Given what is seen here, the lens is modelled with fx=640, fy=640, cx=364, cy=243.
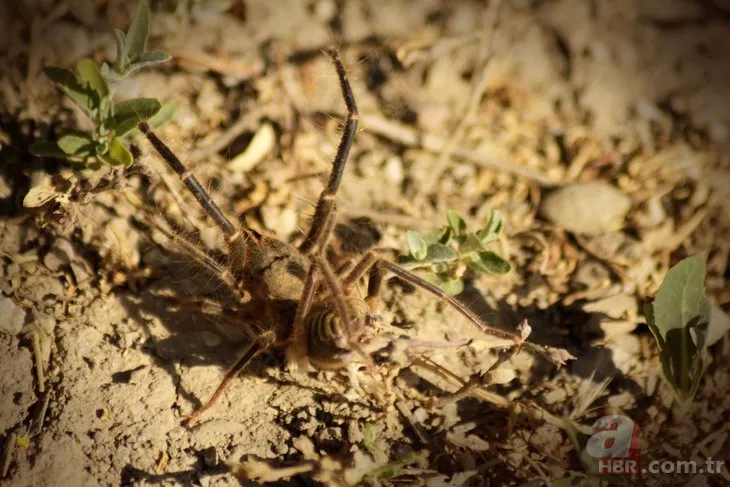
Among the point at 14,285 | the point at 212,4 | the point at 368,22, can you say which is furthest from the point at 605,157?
the point at 14,285

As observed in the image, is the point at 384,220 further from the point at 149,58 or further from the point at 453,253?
the point at 149,58

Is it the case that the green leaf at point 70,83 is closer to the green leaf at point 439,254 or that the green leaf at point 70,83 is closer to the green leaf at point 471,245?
the green leaf at point 439,254

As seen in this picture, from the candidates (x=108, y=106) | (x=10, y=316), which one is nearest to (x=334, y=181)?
(x=108, y=106)

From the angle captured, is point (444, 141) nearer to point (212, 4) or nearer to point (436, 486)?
point (212, 4)

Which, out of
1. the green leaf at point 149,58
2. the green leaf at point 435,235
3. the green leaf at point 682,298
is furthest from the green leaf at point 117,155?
the green leaf at point 682,298

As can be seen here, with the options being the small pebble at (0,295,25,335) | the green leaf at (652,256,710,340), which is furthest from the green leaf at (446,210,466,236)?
the small pebble at (0,295,25,335)

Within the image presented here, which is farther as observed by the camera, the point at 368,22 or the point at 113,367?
the point at 368,22
